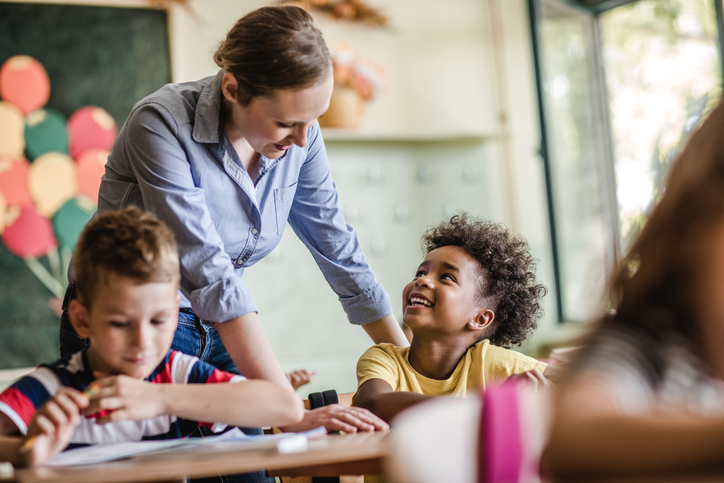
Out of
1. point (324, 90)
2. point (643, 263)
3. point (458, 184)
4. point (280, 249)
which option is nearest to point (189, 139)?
point (324, 90)

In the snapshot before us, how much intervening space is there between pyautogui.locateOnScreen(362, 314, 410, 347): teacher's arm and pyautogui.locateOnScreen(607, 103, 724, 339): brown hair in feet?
3.74

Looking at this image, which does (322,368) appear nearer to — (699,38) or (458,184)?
(458,184)

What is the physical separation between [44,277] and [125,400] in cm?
247

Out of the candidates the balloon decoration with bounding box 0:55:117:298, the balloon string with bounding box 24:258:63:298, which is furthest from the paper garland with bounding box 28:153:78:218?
the balloon string with bounding box 24:258:63:298

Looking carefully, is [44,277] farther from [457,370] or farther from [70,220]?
[457,370]

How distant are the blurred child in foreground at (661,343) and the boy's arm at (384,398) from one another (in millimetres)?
751

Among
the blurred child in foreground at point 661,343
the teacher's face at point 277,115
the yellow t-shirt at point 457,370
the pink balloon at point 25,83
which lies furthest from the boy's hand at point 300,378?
the pink balloon at point 25,83

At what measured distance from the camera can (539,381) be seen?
1369 millimetres

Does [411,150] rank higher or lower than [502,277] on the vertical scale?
higher

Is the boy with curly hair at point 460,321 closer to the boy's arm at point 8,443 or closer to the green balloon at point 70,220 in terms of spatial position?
the boy's arm at point 8,443

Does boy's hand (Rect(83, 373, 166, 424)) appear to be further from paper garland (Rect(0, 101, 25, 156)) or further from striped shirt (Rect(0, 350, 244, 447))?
paper garland (Rect(0, 101, 25, 156))

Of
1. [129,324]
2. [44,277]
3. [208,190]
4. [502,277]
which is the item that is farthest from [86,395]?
[44,277]

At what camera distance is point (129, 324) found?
109 cm

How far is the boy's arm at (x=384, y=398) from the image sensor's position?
1.33m
